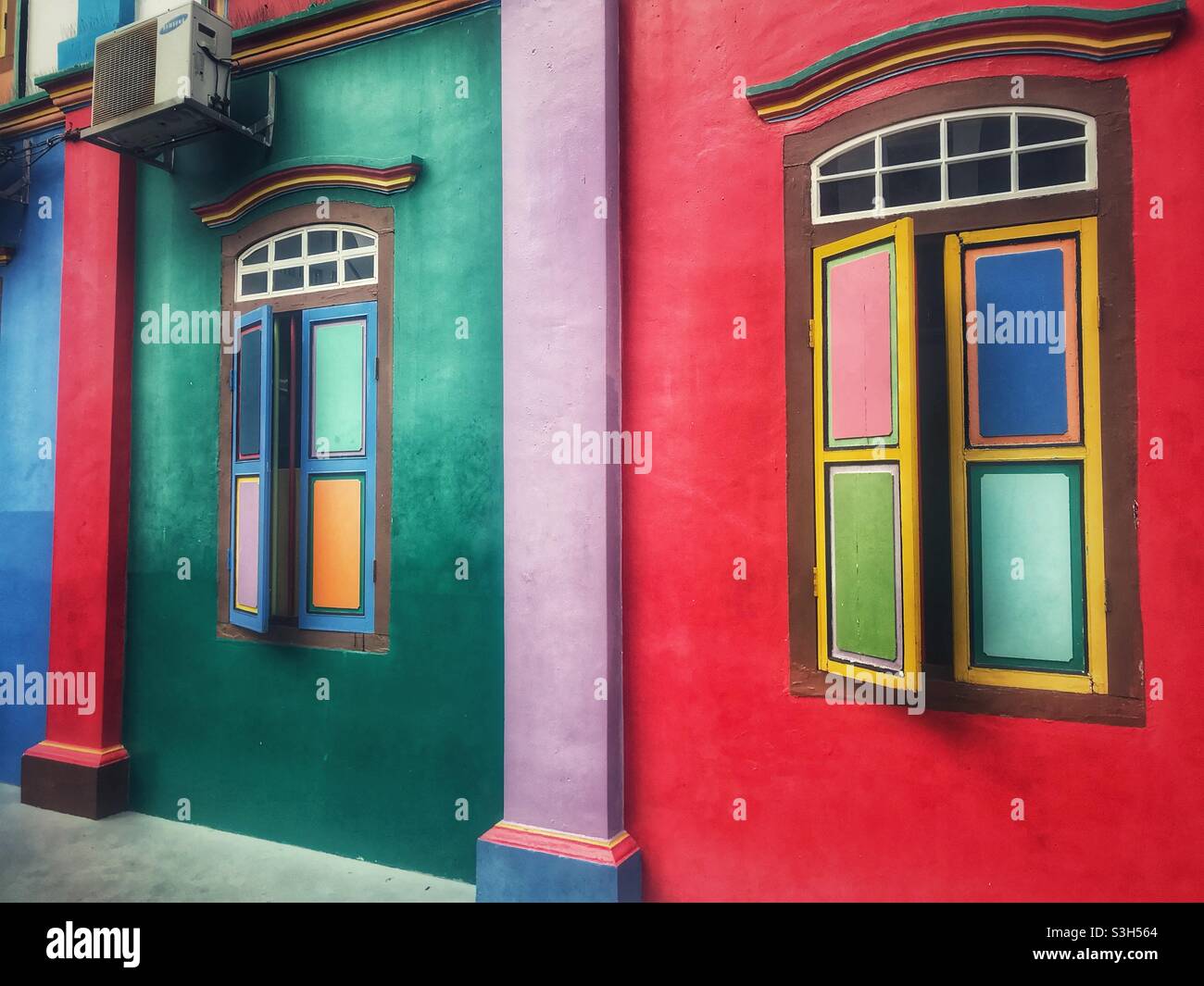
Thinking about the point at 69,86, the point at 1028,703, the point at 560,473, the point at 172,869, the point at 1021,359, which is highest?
the point at 69,86

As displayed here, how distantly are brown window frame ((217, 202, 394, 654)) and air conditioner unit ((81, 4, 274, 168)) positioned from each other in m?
0.56

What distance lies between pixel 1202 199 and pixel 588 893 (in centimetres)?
338

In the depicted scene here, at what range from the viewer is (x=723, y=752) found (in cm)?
333

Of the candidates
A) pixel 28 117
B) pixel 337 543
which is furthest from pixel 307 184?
pixel 28 117

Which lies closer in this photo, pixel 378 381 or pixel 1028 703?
pixel 1028 703

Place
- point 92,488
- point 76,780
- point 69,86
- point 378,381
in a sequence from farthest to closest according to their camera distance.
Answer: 1. point 69,86
2. point 92,488
3. point 76,780
4. point 378,381

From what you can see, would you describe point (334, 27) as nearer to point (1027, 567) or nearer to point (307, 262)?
point (307, 262)

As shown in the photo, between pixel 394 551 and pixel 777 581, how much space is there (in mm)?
1898

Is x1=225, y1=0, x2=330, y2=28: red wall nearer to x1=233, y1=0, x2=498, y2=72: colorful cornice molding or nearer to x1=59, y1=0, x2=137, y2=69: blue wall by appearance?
x1=233, y1=0, x2=498, y2=72: colorful cornice molding

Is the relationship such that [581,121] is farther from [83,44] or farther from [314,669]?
[83,44]

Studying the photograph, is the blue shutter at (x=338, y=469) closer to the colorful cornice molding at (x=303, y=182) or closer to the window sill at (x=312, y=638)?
the window sill at (x=312, y=638)

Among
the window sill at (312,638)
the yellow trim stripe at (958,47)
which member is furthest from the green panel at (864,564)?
the window sill at (312,638)

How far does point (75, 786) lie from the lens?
466cm

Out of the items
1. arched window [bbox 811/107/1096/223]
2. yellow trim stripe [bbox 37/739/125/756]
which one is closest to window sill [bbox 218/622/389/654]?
yellow trim stripe [bbox 37/739/125/756]
